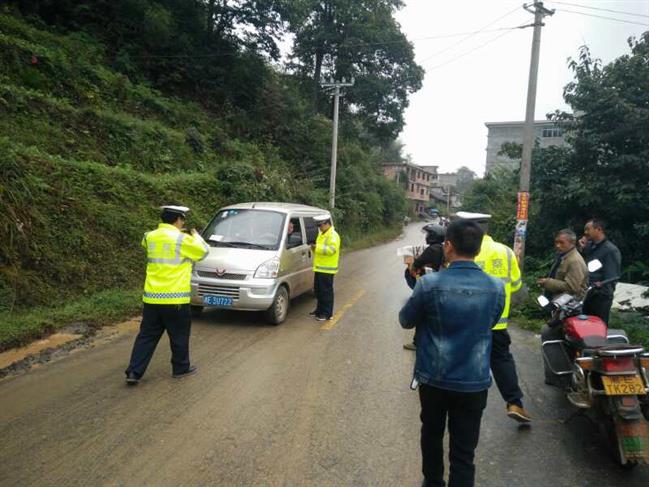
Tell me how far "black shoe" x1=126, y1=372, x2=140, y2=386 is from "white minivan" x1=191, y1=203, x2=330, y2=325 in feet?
7.25

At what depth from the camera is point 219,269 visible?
22.4ft

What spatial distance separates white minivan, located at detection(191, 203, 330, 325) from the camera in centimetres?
679

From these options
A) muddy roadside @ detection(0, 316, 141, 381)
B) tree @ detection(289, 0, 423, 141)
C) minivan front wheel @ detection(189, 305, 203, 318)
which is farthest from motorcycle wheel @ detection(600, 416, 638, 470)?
tree @ detection(289, 0, 423, 141)

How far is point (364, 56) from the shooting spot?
1073 inches

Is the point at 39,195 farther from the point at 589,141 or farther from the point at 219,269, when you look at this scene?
the point at 589,141

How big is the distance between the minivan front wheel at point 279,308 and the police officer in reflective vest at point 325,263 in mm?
569

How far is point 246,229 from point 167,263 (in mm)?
3032

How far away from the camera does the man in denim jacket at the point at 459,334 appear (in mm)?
2559

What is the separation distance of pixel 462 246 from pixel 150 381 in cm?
362

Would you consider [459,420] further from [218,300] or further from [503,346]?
[218,300]

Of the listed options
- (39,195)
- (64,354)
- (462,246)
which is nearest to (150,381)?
(64,354)

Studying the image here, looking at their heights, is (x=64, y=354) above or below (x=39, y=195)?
below

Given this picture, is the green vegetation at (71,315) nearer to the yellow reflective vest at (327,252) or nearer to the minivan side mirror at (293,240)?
the minivan side mirror at (293,240)

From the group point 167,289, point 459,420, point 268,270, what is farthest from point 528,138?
point 459,420
